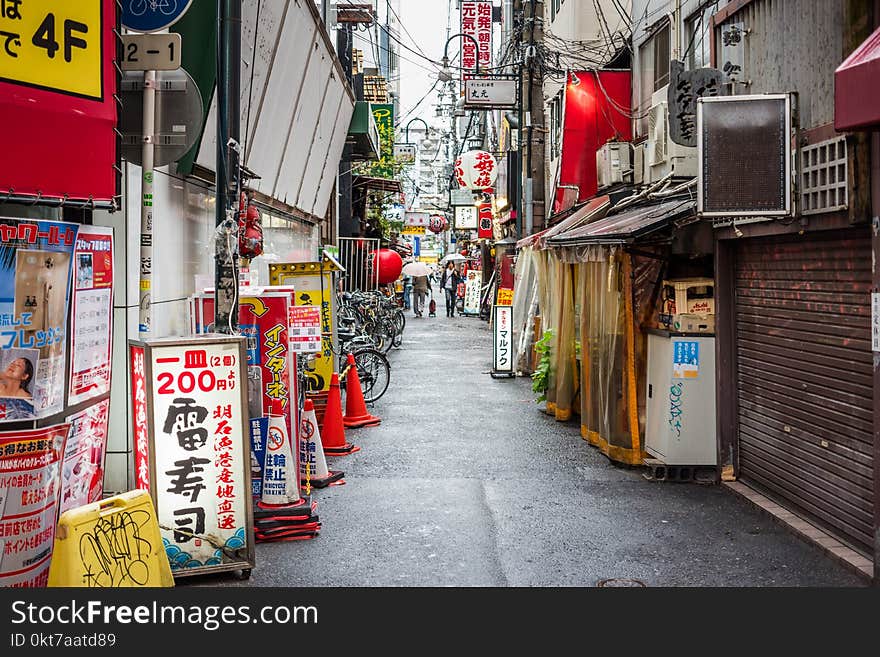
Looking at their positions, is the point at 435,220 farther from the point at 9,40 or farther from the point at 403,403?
the point at 9,40

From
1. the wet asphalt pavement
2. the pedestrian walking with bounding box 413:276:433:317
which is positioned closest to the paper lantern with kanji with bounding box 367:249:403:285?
the pedestrian walking with bounding box 413:276:433:317

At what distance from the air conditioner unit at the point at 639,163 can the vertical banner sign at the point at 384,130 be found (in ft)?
48.6

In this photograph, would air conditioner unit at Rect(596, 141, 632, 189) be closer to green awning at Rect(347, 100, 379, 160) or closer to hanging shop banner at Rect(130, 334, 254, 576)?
green awning at Rect(347, 100, 379, 160)

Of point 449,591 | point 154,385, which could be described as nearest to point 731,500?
point 449,591

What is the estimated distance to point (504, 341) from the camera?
68.6 feet

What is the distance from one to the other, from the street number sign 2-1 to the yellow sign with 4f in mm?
1074

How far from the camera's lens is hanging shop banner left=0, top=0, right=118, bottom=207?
5.59 metres

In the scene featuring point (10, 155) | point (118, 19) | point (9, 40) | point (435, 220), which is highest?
point (435, 220)

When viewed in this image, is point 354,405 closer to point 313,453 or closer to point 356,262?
point 313,453

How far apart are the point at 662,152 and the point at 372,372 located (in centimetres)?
672

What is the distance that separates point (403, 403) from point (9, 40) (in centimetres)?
1195

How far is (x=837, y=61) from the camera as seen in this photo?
753 centimetres

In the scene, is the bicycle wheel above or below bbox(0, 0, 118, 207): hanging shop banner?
below

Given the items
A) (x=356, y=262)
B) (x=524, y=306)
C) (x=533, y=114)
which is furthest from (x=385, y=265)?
(x=524, y=306)
